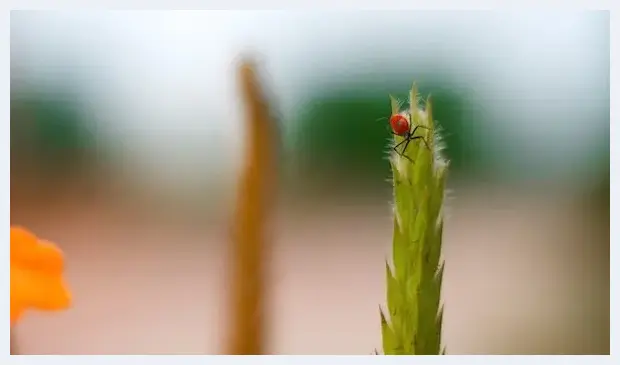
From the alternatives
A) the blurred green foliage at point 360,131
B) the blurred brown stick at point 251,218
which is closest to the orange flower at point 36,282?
the blurred brown stick at point 251,218

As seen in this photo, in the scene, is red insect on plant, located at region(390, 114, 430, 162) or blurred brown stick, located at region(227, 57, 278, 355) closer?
blurred brown stick, located at region(227, 57, 278, 355)

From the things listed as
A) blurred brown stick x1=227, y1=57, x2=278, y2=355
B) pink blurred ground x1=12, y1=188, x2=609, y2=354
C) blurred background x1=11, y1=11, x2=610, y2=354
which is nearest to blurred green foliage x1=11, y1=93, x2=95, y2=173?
blurred background x1=11, y1=11, x2=610, y2=354

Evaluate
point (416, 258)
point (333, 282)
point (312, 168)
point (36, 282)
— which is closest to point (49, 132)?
point (36, 282)

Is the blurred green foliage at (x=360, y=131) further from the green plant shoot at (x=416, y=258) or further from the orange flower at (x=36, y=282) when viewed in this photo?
the orange flower at (x=36, y=282)

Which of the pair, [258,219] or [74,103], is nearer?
[258,219]

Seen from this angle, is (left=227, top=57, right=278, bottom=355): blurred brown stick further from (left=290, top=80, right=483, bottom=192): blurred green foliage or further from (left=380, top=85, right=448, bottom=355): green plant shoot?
(left=290, top=80, right=483, bottom=192): blurred green foliage

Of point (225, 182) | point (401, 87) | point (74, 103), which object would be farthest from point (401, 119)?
point (74, 103)

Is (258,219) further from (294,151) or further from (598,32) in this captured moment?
(598,32)
